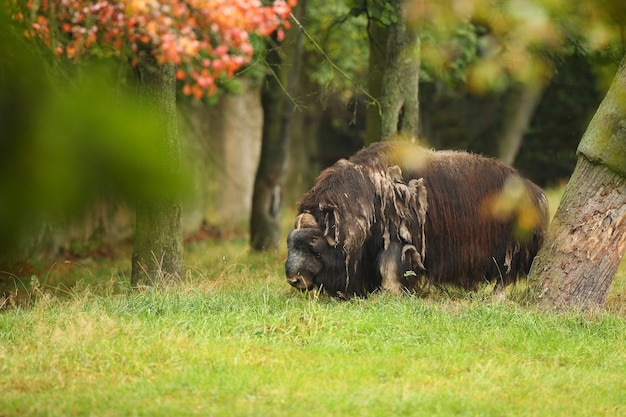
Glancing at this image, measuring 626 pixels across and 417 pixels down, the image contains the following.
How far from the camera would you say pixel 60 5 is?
415cm

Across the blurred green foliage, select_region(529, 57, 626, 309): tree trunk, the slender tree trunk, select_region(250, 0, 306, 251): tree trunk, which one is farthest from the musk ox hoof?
the blurred green foliage

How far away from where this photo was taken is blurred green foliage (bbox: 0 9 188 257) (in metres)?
1.48

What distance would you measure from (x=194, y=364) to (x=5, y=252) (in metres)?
4.71

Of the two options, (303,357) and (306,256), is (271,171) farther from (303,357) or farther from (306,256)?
(303,357)

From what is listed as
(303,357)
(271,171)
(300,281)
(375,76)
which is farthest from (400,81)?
(303,357)

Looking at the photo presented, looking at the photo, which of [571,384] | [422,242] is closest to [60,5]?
[571,384]

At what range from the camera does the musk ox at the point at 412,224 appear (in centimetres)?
886

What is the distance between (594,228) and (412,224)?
1.85 metres

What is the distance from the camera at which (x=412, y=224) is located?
905 centimetres

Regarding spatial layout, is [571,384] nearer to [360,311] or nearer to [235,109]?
[360,311]

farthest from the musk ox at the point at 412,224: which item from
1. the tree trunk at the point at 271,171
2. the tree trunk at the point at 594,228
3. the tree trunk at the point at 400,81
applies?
the tree trunk at the point at 271,171

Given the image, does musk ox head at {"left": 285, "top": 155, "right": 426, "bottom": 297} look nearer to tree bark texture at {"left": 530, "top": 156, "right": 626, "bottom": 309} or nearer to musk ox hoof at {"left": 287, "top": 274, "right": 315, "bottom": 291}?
musk ox hoof at {"left": 287, "top": 274, "right": 315, "bottom": 291}

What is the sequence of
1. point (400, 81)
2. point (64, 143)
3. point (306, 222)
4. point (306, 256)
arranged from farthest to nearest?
Result: point (400, 81) → point (306, 222) → point (306, 256) → point (64, 143)

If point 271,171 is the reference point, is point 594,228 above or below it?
above
